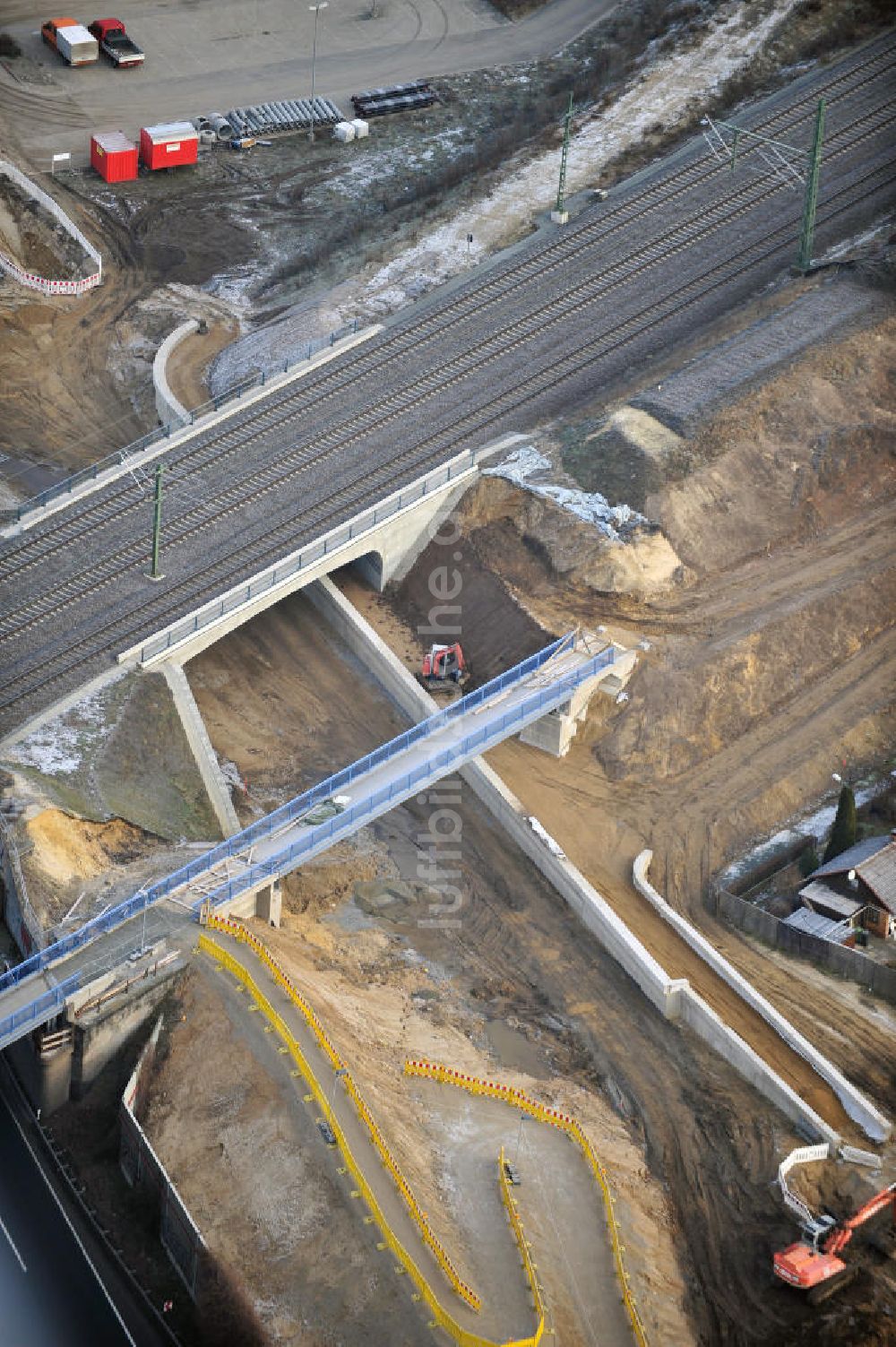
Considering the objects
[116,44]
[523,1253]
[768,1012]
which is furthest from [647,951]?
[116,44]

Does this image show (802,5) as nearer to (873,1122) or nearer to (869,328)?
(869,328)

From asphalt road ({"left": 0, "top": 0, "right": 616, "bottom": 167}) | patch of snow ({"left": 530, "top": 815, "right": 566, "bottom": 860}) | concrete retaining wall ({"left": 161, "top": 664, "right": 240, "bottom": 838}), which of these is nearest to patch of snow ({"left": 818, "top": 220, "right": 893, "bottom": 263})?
asphalt road ({"left": 0, "top": 0, "right": 616, "bottom": 167})

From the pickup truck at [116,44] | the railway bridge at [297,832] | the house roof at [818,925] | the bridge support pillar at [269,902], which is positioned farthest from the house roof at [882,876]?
the pickup truck at [116,44]

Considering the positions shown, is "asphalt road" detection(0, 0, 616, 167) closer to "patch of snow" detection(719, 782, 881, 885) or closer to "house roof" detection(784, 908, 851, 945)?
"patch of snow" detection(719, 782, 881, 885)

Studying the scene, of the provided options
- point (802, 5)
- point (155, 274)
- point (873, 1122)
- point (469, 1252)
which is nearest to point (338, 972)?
point (469, 1252)

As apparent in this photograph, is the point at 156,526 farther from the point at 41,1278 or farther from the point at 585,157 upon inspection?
the point at 585,157

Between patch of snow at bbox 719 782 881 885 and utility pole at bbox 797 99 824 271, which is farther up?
utility pole at bbox 797 99 824 271

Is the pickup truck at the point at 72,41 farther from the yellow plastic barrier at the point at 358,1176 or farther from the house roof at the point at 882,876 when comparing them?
the house roof at the point at 882,876
